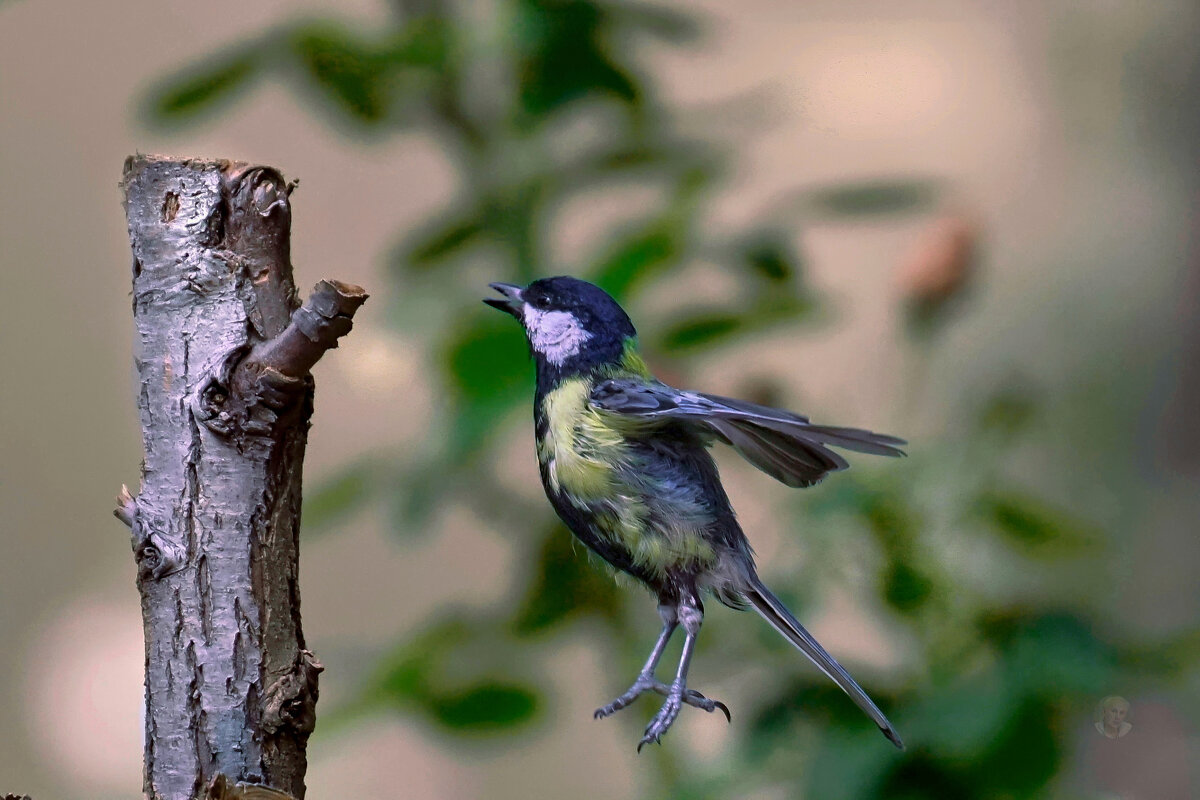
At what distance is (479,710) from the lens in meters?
1.05

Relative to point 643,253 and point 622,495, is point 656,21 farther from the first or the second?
point 622,495

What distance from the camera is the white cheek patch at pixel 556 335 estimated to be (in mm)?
741

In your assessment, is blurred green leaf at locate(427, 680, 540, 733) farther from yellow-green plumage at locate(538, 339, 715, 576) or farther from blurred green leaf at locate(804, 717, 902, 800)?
yellow-green plumage at locate(538, 339, 715, 576)

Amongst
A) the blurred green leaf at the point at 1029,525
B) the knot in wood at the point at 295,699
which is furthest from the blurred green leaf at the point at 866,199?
the knot in wood at the point at 295,699

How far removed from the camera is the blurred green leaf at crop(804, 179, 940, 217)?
1093 mm

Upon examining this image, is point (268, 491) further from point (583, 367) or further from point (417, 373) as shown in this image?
point (417, 373)


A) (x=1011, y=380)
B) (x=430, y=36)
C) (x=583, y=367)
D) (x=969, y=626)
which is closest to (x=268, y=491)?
(x=583, y=367)

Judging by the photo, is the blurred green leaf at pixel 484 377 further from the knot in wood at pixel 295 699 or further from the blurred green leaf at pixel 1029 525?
the blurred green leaf at pixel 1029 525

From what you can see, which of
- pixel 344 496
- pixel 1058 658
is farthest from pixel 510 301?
pixel 1058 658

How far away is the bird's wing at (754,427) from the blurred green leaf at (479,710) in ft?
1.49

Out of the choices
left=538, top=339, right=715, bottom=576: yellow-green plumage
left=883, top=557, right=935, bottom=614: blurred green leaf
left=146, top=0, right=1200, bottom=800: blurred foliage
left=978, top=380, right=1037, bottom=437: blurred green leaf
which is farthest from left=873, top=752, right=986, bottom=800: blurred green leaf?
left=538, top=339, right=715, bottom=576: yellow-green plumage

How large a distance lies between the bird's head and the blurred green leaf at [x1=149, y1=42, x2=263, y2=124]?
18.8 inches

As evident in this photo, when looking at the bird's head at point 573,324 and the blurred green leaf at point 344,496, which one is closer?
the bird's head at point 573,324

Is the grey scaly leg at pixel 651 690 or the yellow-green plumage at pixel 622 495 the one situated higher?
the yellow-green plumage at pixel 622 495
